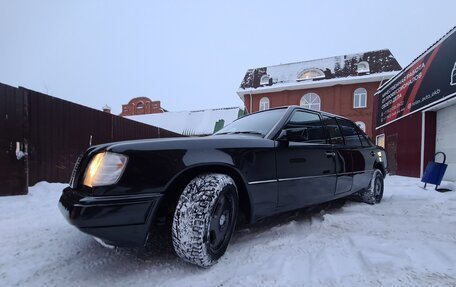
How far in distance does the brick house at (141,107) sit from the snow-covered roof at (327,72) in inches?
702

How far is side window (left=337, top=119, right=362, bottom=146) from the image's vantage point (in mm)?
4070

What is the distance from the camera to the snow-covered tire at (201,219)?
1.98 m

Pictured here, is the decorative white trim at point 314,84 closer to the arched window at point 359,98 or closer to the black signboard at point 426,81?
the arched window at point 359,98

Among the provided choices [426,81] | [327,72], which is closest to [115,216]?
[426,81]

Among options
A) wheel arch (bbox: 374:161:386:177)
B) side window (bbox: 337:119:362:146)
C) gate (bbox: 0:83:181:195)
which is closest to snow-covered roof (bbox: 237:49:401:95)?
gate (bbox: 0:83:181:195)

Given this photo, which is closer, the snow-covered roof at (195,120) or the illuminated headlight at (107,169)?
the illuminated headlight at (107,169)

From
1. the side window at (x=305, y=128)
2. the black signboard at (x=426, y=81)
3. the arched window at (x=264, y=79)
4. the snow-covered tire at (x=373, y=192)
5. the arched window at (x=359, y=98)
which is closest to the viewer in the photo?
the side window at (x=305, y=128)

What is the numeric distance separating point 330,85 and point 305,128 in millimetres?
21180

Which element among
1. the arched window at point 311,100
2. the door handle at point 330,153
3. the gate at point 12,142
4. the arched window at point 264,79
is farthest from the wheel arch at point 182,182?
the arched window at point 264,79

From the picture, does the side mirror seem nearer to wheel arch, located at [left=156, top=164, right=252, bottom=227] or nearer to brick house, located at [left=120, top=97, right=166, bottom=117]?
wheel arch, located at [left=156, top=164, right=252, bottom=227]

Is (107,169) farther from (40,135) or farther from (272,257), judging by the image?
(40,135)

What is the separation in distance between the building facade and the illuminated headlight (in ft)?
27.7

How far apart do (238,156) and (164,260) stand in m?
1.05

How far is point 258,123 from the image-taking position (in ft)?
10.5
